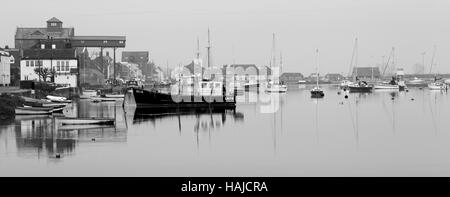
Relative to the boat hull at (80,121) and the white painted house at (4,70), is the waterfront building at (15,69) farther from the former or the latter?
the boat hull at (80,121)

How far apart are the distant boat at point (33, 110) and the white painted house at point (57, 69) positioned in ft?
103

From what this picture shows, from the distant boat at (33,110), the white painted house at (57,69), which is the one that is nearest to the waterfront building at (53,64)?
the white painted house at (57,69)

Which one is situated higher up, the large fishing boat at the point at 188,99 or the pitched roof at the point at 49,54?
the pitched roof at the point at 49,54

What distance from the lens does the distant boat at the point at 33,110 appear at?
41969mm

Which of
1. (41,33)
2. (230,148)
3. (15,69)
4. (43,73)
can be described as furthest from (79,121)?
(41,33)

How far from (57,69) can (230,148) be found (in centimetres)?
5547

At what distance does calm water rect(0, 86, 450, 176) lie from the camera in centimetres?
2158

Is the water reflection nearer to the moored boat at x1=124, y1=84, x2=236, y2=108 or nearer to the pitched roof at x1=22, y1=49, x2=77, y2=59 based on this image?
the moored boat at x1=124, y1=84, x2=236, y2=108

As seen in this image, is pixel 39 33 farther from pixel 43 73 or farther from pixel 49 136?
pixel 49 136

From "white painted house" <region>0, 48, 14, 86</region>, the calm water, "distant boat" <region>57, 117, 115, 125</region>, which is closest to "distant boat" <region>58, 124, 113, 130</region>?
"distant boat" <region>57, 117, 115, 125</region>

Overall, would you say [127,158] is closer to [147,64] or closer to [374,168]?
[374,168]
